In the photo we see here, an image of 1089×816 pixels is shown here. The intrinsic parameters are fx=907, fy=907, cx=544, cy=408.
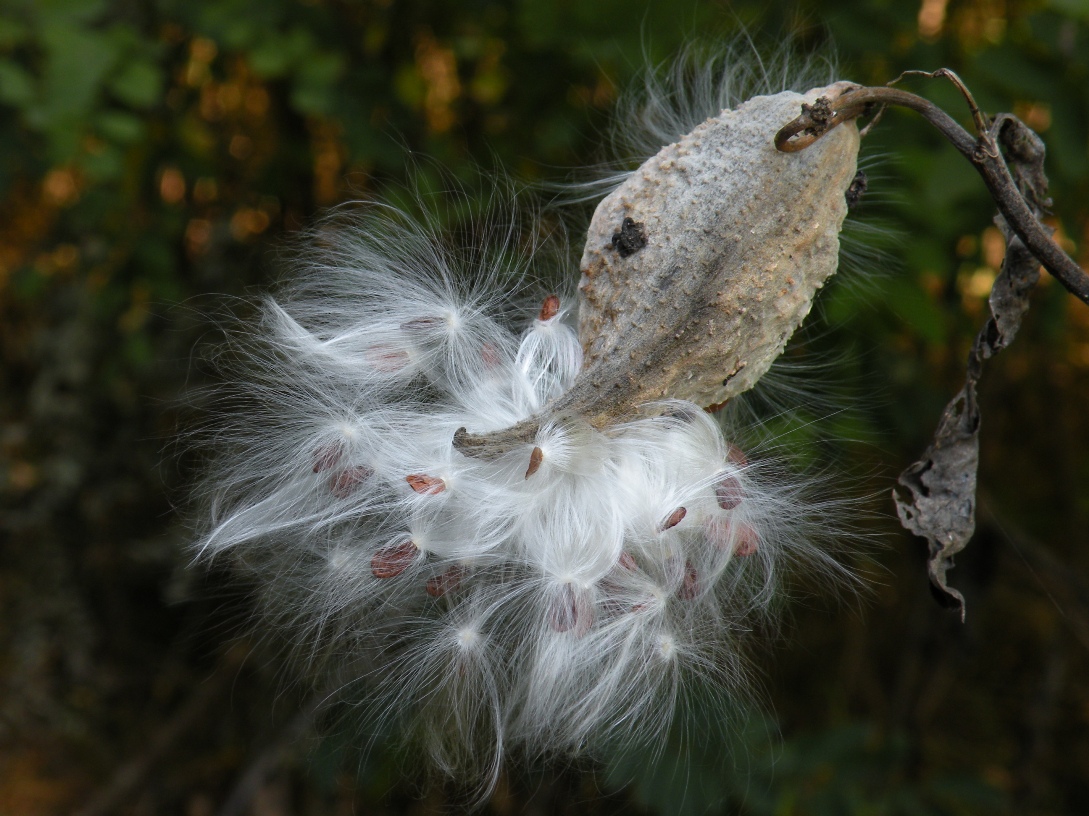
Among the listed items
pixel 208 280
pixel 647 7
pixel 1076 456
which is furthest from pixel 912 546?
pixel 208 280

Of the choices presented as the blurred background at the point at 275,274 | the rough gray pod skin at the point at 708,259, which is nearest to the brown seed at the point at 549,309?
the rough gray pod skin at the point at 708,259

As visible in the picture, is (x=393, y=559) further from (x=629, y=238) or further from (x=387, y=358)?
(x=629, y=238)

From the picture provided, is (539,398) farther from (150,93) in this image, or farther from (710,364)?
(150,93)

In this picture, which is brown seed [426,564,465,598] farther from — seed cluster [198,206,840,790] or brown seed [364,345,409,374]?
brown seed [364,345,409,374]

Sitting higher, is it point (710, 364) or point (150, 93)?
point (150, 93)

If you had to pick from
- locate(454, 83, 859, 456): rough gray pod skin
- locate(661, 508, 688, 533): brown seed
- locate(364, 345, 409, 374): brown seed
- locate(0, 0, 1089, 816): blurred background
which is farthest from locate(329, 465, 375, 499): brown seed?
Answer: locate(0, 0, 1089, 816): blurred background
